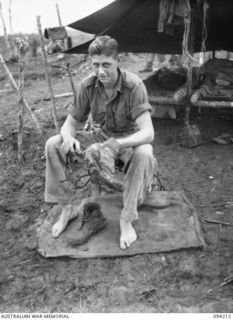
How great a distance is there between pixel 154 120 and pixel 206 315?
160 inches

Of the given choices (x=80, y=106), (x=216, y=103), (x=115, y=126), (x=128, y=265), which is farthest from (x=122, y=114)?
(x=216, y=103)

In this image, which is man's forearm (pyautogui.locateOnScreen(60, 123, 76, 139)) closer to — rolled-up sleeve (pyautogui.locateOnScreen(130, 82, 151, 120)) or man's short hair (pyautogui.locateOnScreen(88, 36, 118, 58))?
rolled-up sleeve (pyautogui.locateOnScreen(130, 82, 151, 120))

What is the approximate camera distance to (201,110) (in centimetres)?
596

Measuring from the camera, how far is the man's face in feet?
9.15

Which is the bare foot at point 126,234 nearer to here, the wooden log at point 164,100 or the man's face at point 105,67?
the man's face at point 105,67

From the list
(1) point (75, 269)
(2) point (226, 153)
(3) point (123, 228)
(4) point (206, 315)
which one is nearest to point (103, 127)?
(3) point (123, 228)

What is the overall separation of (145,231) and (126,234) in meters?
0.21

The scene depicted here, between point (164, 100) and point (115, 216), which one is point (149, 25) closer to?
point (164, 100)

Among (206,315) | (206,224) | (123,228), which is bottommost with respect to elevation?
(206,224)

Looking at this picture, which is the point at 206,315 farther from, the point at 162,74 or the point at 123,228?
the point at 162,74

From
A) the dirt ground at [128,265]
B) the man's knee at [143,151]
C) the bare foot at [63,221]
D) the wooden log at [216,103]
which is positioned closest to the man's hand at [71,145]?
the man's knee at [143,151]

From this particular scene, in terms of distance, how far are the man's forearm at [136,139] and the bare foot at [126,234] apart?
673 millimetres

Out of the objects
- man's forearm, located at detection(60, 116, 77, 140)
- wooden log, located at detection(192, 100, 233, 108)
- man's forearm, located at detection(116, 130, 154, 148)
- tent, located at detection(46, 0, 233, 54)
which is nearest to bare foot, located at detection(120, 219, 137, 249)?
man's forearm, located at detection(116, 130, 154, 148)

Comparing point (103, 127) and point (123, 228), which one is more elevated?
point (103, 127)
